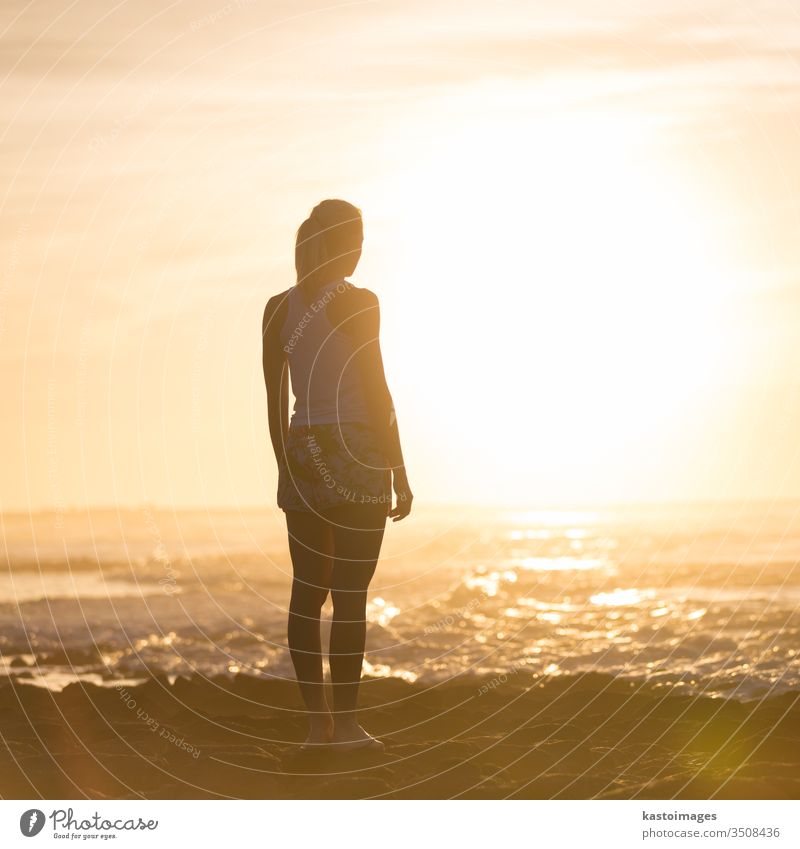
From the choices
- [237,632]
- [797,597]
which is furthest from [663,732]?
[797,597]

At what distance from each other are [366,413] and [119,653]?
28.6 feet

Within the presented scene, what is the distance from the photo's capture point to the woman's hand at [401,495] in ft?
20.1

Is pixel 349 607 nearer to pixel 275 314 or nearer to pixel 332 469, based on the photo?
pixel 332 469

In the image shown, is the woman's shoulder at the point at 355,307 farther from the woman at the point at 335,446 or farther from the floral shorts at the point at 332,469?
the floral shorts at the point at 332,469

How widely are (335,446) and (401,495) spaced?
0.46 meters

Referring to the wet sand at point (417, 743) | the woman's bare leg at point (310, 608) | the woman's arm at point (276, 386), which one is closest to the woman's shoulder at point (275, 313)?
the woman's arm at point (276, 386)

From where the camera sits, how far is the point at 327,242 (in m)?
6.20

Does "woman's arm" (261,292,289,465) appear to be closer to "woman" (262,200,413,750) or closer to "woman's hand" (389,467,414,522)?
"woman" (262,200,413,750)

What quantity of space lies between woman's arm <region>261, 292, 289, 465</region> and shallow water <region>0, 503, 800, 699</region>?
277 cm

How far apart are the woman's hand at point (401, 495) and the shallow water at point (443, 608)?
10.6ft

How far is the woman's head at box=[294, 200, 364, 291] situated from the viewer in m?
6.20

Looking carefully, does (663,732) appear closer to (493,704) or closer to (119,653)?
(493,704)

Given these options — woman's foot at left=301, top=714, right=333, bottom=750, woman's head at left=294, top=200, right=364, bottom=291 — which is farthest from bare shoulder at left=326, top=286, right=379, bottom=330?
woman's foot at left=301, top=714, right=333, bottom=750

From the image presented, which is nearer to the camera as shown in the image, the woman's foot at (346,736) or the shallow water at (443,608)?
the woman's foot at (346,736)
